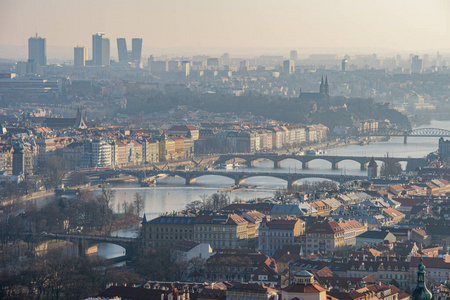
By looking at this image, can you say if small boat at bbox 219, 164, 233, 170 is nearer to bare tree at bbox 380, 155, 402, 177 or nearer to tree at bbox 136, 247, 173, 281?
bare tree at bbox 380, 155, 402, 177

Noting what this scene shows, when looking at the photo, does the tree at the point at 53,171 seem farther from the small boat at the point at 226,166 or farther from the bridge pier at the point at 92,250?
the bridge pier at the point at 92,250

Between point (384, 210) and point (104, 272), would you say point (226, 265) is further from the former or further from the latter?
point (384, 210)

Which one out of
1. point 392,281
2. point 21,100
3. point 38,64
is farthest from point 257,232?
point 38,64

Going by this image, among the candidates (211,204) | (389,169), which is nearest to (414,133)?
(389,169)

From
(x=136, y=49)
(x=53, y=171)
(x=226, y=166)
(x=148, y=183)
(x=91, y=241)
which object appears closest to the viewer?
(x=91, y=241)

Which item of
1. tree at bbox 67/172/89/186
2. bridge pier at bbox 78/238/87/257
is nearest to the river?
bridge pier at bbox 78/238/87/257

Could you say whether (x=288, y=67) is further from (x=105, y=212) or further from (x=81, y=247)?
(x=81, y=247)

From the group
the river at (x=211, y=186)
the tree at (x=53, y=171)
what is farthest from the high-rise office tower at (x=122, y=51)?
the tree at (x=53, y=171)
